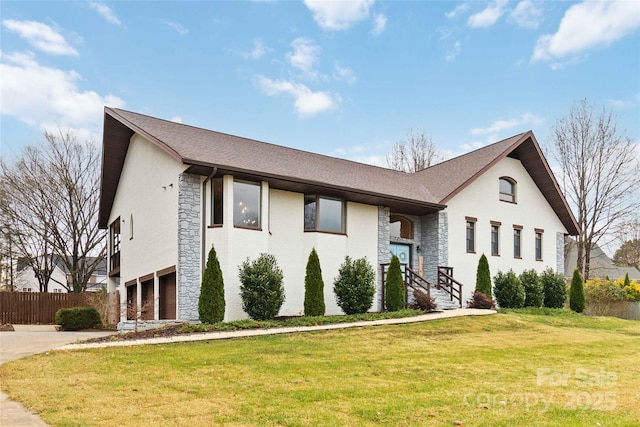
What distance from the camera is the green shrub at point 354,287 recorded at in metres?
16.4

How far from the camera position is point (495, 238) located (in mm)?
22281

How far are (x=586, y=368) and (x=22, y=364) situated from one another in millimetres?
9850

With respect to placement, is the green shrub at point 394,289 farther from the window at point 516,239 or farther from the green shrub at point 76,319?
the green shrub at point 76,319

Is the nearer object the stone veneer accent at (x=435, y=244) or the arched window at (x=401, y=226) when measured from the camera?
the stone veneer accent at (x=435, y=244)

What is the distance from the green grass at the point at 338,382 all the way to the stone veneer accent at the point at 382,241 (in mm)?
6065

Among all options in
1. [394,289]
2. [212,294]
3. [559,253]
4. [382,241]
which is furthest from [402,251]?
[559,253]

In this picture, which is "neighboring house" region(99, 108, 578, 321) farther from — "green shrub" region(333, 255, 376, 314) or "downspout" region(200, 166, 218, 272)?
"green shrub" region(333, 255, 376, 314)

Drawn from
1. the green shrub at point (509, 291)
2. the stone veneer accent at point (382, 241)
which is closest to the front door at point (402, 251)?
the stone veneer accent at point (382, 241)

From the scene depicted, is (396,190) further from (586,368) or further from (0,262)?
(0,262)

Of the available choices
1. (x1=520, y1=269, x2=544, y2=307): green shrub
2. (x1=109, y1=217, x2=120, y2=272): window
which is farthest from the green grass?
(x1=109, y1=217, x2=120, y2=272): window

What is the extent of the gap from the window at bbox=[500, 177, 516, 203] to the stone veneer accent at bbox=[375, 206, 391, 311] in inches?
277

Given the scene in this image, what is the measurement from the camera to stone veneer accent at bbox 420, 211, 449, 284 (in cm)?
2003

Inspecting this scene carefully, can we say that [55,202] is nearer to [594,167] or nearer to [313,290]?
[313,290]

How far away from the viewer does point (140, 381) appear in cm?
732
